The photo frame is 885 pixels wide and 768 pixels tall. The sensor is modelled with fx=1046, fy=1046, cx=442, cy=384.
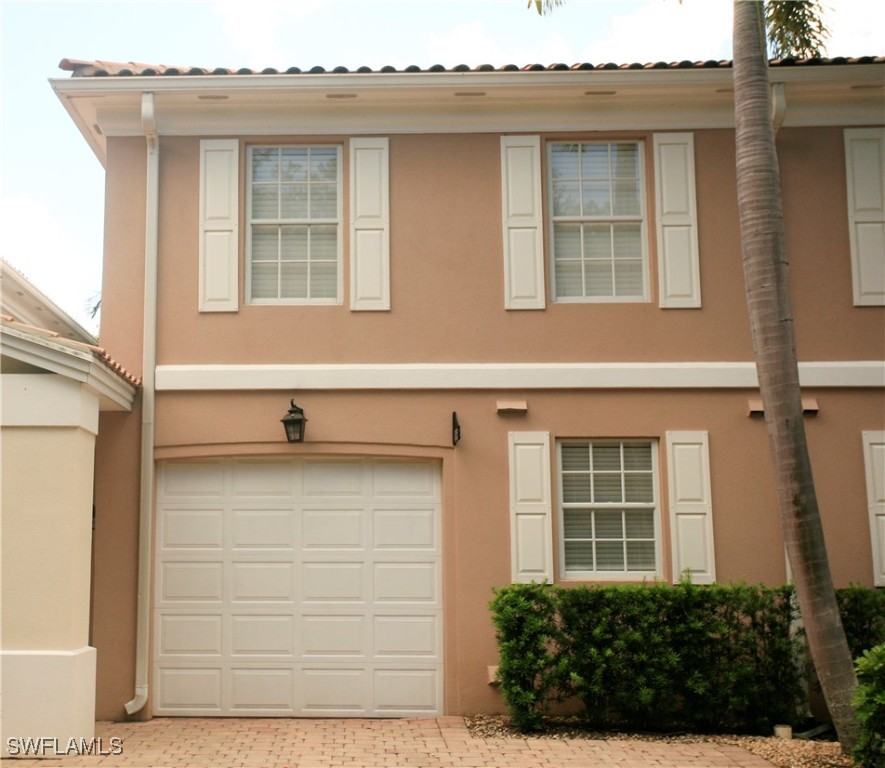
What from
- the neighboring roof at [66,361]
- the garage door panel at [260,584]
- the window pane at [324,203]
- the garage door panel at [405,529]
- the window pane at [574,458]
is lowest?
the garage door panel at [260,584]

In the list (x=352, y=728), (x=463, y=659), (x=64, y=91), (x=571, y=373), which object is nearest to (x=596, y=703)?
(x=463, y=659)

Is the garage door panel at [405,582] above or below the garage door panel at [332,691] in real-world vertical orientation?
above

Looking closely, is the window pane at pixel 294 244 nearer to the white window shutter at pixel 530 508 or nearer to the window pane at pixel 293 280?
the window pane at pixel 293 280

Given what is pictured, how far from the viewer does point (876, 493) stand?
32.1 feet

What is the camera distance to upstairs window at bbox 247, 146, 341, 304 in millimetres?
10250

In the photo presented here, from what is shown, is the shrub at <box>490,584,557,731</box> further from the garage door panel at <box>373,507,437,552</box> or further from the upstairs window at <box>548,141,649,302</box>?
the upstairs window at <box>548,141,649,302</box>

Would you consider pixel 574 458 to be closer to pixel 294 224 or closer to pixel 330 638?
pixel 330 638

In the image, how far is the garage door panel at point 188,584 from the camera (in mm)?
9828

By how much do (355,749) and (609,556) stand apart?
298cm

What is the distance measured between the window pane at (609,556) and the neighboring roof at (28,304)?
6.49m

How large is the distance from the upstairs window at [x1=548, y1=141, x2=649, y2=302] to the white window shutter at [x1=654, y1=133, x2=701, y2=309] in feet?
0.65

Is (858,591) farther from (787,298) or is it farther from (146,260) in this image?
(146,260)

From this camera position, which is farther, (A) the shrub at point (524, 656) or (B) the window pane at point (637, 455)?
(B) the window pane at point (637, 455)

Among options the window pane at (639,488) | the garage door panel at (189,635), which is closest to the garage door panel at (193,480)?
the garage door panel at (189,635)
